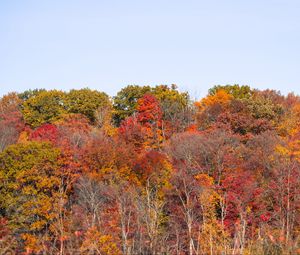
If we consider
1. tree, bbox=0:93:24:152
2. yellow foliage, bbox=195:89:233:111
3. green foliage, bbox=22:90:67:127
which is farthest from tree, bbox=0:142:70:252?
yellow foliage, bbox=195:89:233:111

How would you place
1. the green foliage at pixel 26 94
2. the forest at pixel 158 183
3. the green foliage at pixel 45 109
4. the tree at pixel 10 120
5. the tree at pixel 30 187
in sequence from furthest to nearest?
the green foliage at pixel 26 94 → the green foliage at pixel 45 109 → the tree at pixel 10 120 → the tree at pixel 30 187 → the forest at pixel 158 183

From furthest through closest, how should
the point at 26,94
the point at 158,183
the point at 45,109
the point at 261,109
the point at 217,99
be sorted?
the point at 26,94 → the point at 45,109 → the point at 217,99 → the point at 261,109 → the point at 158,183

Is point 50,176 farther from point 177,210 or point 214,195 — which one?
point 214,195

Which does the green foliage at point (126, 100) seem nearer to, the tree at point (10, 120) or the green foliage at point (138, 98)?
the green foliage at point (138, 98)

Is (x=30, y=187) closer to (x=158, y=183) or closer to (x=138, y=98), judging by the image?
(x=158, y=183)

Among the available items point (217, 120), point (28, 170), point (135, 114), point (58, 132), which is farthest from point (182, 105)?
point (28, 170)

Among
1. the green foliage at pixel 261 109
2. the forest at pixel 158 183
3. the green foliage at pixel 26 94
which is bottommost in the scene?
the forest at pixel 158 183

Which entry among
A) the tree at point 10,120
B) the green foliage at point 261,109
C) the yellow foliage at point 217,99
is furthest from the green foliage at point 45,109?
the green foliage at point 261,109

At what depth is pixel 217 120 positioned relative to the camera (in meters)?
40.2

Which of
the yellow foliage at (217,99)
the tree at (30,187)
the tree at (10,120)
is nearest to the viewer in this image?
the tree at (30,187)

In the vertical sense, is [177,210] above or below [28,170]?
below

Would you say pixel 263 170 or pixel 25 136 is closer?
pixel 263 170

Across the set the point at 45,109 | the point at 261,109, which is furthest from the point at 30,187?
the point at 261,109

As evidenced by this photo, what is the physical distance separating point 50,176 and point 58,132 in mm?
10099
